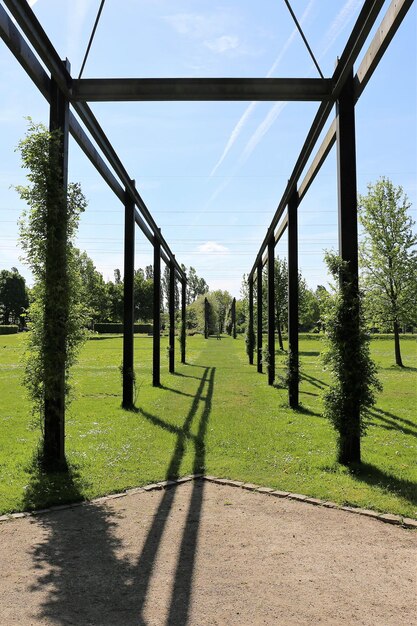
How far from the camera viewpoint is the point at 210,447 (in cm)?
734

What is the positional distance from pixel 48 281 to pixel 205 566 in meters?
3.66

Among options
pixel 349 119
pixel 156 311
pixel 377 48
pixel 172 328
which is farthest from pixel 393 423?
pixel 172 328

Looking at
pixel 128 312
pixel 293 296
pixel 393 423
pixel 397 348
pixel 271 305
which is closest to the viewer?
pixel 393 423

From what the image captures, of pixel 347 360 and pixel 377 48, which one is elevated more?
pixel 377 48

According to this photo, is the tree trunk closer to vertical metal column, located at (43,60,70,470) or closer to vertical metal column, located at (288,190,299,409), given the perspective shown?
vertical metal column, located at (288,190,299,409)

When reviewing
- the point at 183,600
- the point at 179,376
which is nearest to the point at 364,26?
the point at 183,600

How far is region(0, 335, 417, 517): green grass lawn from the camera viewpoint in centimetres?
532

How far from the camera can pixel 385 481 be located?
18.2 feet

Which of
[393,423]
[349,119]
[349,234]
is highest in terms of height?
[349,119]

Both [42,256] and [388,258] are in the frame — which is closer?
[42,256]

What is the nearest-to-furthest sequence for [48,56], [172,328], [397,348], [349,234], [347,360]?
[48,56] < [347,360] < [349,234] < [172,328] < [397,348]

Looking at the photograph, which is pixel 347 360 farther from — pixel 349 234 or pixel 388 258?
pixel 388 258

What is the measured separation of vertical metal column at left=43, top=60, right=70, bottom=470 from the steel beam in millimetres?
346

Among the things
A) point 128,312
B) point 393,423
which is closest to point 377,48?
point 393,423
